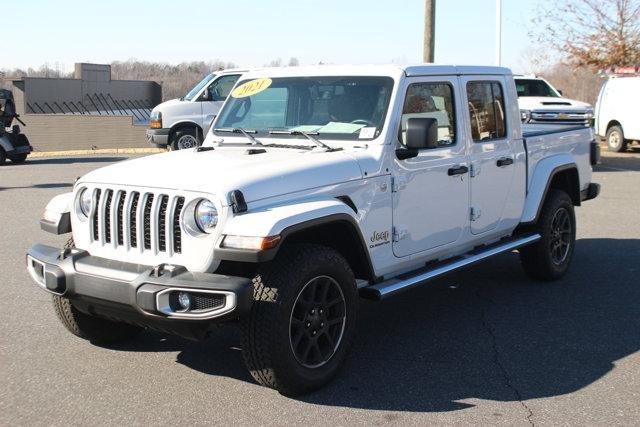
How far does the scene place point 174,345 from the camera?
17.8ft

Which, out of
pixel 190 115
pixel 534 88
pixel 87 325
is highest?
pixel 534 88

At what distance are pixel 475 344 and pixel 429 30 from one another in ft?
52.0

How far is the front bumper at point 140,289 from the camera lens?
13.1 ft

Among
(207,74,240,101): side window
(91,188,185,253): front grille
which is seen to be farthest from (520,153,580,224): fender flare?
(207,74,240,101): side window

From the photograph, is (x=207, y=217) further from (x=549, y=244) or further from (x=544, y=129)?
(x=544, y=129)

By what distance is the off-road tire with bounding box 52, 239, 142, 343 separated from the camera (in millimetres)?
5094

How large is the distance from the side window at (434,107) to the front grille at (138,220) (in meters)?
1.79

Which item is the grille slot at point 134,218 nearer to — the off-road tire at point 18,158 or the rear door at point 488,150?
the rear door at point 488,150

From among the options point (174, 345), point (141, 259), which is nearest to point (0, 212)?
point (174, 345)

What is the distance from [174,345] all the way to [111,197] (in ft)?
4.34

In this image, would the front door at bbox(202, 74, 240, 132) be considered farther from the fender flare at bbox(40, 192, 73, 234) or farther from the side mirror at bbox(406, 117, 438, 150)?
the side mirror at bbox(406, 117, 438, 150)

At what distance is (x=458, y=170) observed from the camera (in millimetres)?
5738

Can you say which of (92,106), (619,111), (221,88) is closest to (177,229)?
(221,88)

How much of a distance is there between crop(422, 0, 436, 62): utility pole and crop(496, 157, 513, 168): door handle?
14035mm
